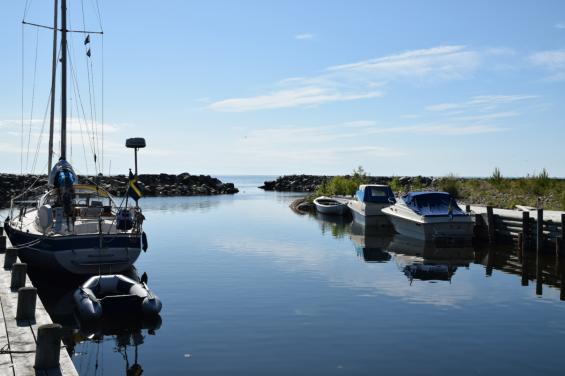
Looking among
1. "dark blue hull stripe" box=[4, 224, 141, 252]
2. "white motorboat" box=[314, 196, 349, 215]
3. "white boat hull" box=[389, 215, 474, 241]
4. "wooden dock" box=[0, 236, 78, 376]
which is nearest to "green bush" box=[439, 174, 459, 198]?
"white motorboat" box=[314, 196, 349, 215]

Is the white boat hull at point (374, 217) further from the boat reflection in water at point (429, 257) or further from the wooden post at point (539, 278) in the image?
the wooden post at point (539, 278)

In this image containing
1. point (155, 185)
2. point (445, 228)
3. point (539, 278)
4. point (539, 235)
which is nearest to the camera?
point (539, 278)

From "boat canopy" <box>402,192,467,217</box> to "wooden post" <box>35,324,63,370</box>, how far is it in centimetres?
2393

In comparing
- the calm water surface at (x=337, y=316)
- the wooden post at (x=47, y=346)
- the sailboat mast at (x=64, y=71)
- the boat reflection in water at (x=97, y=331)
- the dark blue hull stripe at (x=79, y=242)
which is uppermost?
the sailboat mast at (x=64, y=71)

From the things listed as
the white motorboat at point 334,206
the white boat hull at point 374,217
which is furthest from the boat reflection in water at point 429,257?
the white motorboat at point 334,206

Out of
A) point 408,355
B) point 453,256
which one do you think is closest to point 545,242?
point 453,256

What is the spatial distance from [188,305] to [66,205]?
7.95 metres

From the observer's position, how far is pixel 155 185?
100 meters

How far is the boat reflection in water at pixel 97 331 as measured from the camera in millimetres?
12195

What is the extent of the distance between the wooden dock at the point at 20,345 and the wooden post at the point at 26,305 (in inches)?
5.1

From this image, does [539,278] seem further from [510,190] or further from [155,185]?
[155,185]

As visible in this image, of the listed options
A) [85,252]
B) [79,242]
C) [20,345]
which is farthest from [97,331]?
[79,242]

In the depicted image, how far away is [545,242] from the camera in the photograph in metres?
25.6

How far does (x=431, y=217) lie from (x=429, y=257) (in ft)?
13.0
